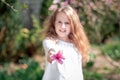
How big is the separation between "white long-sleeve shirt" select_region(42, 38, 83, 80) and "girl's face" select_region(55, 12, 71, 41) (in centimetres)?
7

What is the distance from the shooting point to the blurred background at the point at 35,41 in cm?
622

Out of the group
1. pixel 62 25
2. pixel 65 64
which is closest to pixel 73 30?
pixel 62 25

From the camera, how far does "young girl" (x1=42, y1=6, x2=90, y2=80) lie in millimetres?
3750

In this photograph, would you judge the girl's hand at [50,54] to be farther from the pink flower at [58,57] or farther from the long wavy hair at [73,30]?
the long wavy hair at [73,30]

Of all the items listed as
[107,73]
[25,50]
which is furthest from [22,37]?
[107,73]

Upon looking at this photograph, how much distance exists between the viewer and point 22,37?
8.05 meters

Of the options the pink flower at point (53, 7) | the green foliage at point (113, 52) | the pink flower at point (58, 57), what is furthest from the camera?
the green foliage at point (113, 52)

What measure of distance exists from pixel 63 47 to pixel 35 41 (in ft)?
14.5

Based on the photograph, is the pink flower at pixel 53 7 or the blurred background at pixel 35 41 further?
the blurred background at pixel 35 41

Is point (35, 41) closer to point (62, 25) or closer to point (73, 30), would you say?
point (73, 30)

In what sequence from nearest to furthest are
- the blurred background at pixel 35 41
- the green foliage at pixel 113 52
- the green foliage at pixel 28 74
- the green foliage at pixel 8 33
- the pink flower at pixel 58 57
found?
the pink flower at pixel 58 57
the green foliage at pixel 28 74
the blurred background at pixel 35 41
the green foliage at pixel 8 33
the green foliage at pixel 113 52

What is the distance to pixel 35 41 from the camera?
27.0 ft

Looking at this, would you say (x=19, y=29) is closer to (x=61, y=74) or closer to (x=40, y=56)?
(x=40, y=56)

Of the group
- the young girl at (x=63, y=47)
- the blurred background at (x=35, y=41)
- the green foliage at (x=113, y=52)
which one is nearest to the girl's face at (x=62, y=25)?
the young girl at (x=63, y=47)
